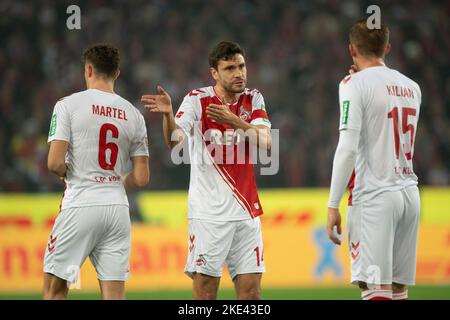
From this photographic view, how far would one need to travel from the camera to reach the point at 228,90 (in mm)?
6148

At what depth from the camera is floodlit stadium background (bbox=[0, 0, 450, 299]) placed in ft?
36.4

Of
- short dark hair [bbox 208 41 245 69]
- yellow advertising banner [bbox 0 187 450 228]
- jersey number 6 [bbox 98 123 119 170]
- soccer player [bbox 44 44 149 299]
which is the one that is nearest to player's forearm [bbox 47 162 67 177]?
soccer player [bbox 44 44 149 299]

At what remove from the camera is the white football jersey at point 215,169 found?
6.02m

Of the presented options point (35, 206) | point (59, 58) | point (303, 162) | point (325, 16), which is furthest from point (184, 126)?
point (325, 16)

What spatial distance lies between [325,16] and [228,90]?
10.4m

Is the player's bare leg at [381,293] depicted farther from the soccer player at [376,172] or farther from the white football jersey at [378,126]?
the white football jersey at [378,126]

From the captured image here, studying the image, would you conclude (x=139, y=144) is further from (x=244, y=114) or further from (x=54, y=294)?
(x=54, y=294)

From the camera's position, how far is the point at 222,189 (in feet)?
19.8

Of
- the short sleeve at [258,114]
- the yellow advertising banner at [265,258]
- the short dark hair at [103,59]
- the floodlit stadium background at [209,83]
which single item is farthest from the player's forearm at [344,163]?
the yellow advertising banner at [265,258]

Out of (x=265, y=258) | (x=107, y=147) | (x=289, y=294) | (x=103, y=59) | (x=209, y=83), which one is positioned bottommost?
(x=289, y=294)

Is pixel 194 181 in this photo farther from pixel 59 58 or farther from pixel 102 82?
pixel 59 58

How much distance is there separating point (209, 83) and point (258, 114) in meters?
8.28

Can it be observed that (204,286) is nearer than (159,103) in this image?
No

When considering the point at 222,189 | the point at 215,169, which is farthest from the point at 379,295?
the point at 215,169
